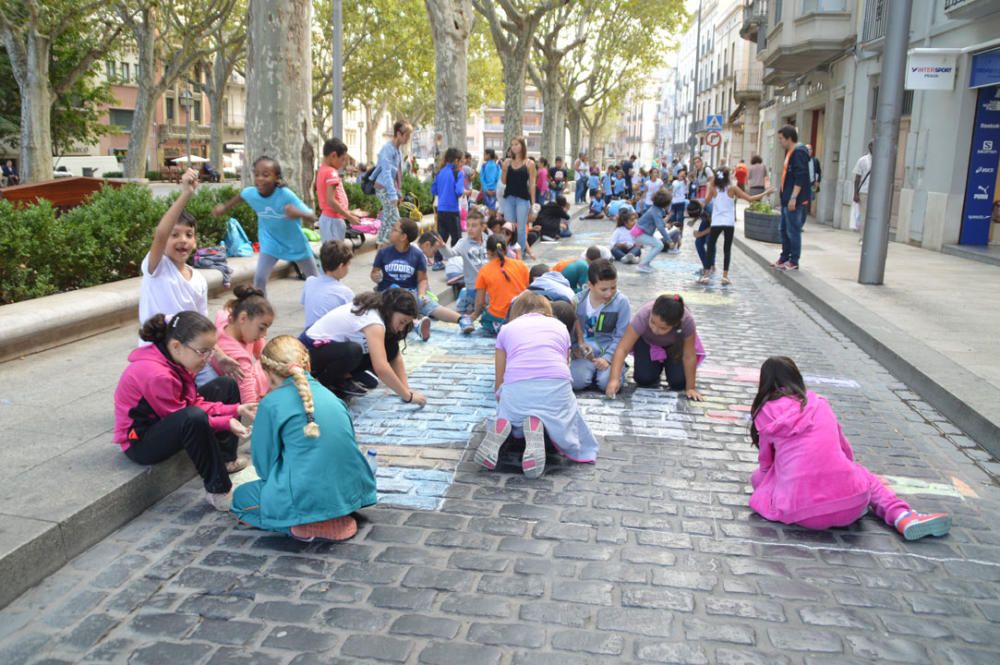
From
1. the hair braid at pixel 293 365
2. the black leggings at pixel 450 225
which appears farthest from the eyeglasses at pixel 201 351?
the black leggings at pixel 450 225

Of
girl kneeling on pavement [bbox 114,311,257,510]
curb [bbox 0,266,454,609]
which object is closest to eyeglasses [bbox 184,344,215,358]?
girl kneeling on pavement [bbox 114,311,257,510]

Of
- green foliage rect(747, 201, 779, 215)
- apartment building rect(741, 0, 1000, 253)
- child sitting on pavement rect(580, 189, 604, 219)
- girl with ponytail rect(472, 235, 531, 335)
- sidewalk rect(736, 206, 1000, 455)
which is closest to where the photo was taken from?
sidewalk rect(736, 206, 1000, 455)

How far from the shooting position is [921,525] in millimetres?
4000

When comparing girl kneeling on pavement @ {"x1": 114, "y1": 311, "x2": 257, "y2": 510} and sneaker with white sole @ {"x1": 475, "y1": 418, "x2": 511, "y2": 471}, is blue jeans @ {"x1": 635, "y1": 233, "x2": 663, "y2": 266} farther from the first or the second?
girl kneeling on pavement @ {"x1": 114, "y1": 311, "x2": 257, "y2": 510}

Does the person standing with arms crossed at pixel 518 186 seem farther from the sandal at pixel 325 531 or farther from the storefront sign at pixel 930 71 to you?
the sandal at pixel 325 531

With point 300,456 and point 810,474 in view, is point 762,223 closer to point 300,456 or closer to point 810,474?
point 810,474

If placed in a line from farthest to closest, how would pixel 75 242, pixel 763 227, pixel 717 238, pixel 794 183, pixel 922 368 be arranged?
pixel 763 227, pixel 794 183, pixel 717 238, pixel 75 242, pixel 922 368

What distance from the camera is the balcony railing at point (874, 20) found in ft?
61.9

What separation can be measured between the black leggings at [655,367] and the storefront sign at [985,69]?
37.0 ft

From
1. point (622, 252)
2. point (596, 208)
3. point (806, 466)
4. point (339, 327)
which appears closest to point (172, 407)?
point (339, 327)

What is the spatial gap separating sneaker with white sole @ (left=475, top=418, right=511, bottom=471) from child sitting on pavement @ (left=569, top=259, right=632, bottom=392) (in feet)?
5.79

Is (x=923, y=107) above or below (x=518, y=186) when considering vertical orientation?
above

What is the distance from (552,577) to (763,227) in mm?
15742

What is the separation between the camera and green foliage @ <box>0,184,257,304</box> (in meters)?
7.14
